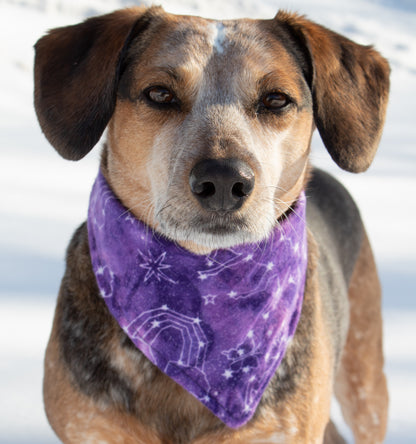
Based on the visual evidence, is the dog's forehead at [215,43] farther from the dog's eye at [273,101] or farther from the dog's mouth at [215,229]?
the dog's mouth at [215,229]

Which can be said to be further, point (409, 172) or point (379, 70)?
point (409, 172)

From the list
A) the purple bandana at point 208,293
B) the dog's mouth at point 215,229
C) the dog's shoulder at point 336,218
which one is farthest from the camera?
the dog's shoulder at point 336,218

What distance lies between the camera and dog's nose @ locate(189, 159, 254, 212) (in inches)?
82.4

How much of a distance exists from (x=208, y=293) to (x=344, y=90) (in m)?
0.91

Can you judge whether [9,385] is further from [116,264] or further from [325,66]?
[325,66]

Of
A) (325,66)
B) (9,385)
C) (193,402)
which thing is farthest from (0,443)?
(325,66)

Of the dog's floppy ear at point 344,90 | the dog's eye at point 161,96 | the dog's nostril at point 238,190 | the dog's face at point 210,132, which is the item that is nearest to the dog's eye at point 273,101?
the dog's face at point 210,132

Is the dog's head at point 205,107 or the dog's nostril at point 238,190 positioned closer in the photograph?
the dog's nostril at point 238,190

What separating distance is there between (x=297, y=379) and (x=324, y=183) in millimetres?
1424

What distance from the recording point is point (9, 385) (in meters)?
3.92

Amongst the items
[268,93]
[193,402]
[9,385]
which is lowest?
[9,385]

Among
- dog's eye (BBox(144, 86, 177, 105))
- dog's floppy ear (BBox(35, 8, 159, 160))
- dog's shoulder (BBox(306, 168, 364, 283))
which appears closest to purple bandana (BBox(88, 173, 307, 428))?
dog's floppy ear (BBox(35, 8, 159, 160))

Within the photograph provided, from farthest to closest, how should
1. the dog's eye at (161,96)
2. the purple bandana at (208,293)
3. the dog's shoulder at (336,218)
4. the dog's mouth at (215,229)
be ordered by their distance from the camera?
the dog's shoulder at (336,218), the purple bandana at (208,293), the dog's eye at (161,96), the dog's mouth at (215,229)

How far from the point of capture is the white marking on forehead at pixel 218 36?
2477mm
